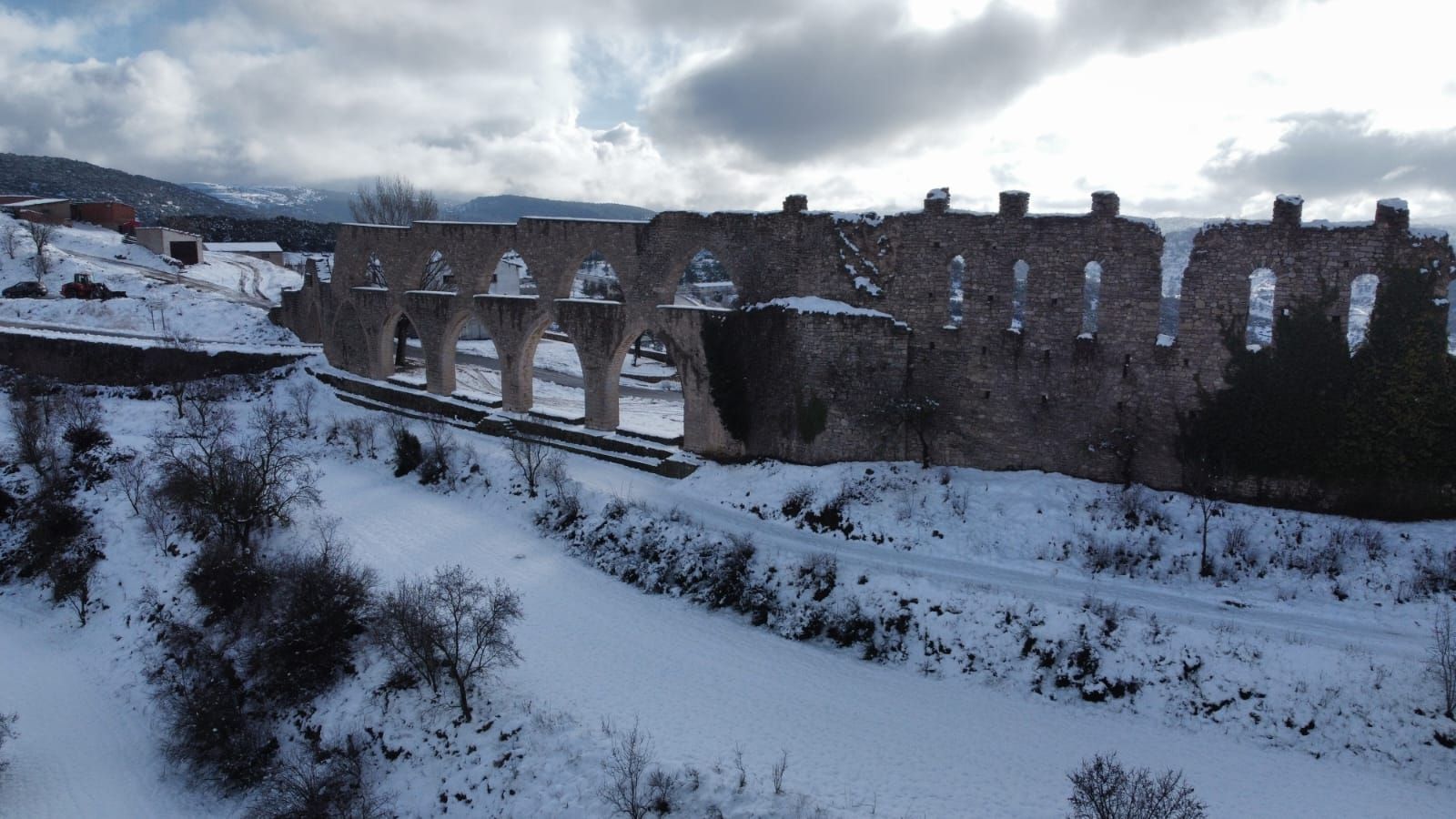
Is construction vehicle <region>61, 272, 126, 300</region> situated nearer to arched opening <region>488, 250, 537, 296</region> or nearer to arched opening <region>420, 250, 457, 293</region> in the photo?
arched opening <region>488, 250, 537, 296</region>

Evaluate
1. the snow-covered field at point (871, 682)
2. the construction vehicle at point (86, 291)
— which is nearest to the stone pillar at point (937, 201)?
the snow-covered field at point (871, 682)

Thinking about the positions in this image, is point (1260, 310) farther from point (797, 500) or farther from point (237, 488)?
point (237, 488)

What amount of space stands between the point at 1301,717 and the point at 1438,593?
13.6 ft

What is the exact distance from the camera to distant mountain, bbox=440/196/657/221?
117219 millimetres

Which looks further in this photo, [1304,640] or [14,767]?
[14,767]

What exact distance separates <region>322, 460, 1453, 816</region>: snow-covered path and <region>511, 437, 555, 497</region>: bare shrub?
3.70m

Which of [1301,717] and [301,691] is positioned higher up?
[1301,717]

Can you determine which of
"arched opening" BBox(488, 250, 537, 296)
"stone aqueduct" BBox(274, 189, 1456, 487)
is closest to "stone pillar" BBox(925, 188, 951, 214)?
"stone aqueduct" BBox(274, 189, 1456, 487)

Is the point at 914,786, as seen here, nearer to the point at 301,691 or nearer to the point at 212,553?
the point at 301,691

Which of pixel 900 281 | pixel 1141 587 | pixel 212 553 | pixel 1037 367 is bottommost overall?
pixel 212 553

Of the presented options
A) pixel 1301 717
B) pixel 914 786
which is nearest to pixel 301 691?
pixel 914 786

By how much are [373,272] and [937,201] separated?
26781 millimetres

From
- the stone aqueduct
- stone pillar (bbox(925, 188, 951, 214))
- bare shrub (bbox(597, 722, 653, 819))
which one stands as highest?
stone pillar (bbox(925, 188, 951, 214))

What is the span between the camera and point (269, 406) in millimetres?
31625
